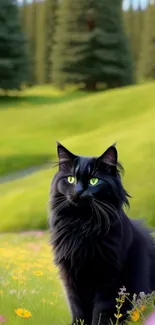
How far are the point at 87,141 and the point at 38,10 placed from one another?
50757mm

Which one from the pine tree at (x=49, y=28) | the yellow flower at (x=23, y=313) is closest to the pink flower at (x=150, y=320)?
the yellow flower at (x=23, y=313)

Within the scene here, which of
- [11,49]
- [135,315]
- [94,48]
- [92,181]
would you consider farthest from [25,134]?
[135,315]

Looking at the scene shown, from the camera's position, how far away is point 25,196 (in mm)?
15773

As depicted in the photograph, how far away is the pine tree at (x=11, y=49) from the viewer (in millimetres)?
40875

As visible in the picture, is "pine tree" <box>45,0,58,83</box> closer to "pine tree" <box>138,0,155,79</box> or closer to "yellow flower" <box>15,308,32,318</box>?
"pine tree" <box>138,0,155,79</box>

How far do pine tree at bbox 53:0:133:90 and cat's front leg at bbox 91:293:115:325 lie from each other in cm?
4120

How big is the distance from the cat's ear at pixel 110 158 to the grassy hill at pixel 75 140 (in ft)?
30.0

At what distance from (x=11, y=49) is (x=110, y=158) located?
→ 3903 centimetres

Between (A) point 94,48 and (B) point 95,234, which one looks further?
(A) point 94,48

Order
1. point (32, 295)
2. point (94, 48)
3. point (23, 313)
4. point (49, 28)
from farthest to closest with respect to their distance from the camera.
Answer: point (49, 28), point (94, 48), point (32, 295), point (23, 313)

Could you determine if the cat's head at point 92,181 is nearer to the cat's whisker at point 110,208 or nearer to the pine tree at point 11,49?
the cat's whisker at point 110,208

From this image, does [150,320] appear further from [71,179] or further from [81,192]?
[71,179]

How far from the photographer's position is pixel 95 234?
397cm

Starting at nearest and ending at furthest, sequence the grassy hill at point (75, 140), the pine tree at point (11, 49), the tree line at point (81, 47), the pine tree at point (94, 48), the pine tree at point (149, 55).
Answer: the grassy hill at point (75, 140), the pine tree at point (11, 49), the tree line at point (81, 47), the pine tree at point (94, 48), the pine tree at point (149, 55)
